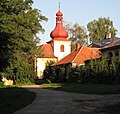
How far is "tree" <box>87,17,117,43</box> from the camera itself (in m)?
97.9

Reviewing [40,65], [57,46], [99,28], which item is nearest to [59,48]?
[57,46]

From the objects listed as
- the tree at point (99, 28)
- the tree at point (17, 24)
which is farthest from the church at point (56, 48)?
the tree at point (17, 24)

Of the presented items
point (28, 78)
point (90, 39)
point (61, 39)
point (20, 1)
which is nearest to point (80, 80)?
point (28, 78)

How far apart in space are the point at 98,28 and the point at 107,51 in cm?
4394

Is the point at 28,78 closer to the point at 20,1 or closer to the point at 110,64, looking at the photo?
the point at 110,64

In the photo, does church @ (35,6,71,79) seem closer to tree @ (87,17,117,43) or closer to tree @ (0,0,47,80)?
tree @ (87,17,117,43)

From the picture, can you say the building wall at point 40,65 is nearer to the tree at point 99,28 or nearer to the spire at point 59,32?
the spire at point 59,32

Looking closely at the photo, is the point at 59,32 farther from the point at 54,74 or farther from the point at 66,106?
the point at 66,106


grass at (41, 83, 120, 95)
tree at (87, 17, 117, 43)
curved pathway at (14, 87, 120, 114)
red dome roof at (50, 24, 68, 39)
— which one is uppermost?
tree at (87, 17, 117, 43)

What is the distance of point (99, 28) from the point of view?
98062 millimetres

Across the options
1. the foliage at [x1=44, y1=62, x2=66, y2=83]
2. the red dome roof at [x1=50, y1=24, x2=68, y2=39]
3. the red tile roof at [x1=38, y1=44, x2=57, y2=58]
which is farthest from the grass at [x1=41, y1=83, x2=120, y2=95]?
the red dome roof at [x1=50, y1=24, x2=68, y2=39]

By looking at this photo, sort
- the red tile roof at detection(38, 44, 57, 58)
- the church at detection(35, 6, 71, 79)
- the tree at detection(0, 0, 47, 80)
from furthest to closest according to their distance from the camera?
the church at detection(35, 6, 71, 79) → the red tile roof at detection(38, 44, 57, 58) → the tree at detection(0, 0, 47, 80)

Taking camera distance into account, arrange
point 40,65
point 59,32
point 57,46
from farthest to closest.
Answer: point 59,32, point 57,46, point 40,65

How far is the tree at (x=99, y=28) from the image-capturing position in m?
97.9
